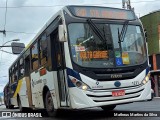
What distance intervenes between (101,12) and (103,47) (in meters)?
1.24

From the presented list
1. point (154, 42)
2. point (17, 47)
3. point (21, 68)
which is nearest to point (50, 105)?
point (21, 68)

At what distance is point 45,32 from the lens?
12062 millimetres

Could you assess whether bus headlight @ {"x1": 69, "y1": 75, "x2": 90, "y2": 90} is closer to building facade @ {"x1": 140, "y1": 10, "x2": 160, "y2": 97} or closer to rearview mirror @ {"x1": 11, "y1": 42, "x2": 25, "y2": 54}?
rearview mirror @ {"x1": 11, "y1": 42, "x2": 25, "y2": 54}

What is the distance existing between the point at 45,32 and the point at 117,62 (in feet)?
10.1

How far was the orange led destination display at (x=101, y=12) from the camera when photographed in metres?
10.5

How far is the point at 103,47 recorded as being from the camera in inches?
401

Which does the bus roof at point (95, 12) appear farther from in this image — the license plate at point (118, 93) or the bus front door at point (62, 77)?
the license plate at point (118, 93)

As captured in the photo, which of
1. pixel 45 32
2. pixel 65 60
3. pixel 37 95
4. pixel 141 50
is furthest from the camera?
pixel 37 95

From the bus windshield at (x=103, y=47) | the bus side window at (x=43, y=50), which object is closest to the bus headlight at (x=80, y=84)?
the bus windshield at (x=103, y=47)

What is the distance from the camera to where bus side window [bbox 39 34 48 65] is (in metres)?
11.9

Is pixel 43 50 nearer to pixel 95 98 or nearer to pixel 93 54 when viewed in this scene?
pixel 93 54

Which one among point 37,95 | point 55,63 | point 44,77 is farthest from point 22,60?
point 55,63

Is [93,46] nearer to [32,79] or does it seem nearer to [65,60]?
[65,60]

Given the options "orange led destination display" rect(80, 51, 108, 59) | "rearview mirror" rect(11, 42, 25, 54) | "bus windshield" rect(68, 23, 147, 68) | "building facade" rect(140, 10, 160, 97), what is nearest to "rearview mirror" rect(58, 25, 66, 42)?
"bus windshield" rect(68, 23, 147, 68)
